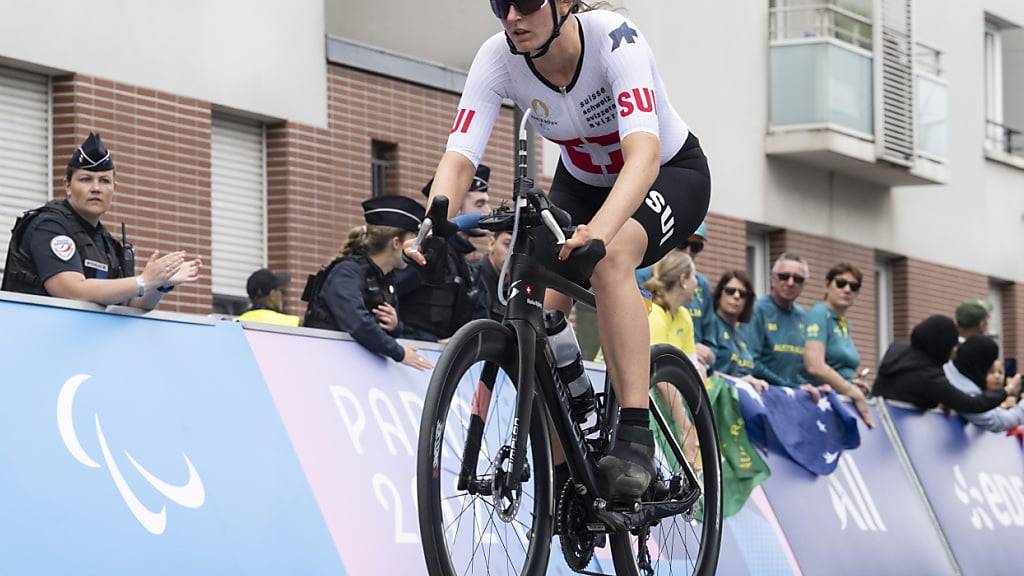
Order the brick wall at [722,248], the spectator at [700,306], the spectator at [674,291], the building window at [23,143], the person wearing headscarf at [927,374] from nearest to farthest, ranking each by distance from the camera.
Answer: the spectator at [674,291] → the spectator at [700,306] → the person wearing headscarf at [927,374] → the building window at [23,143] → the brick wall at [722,248]

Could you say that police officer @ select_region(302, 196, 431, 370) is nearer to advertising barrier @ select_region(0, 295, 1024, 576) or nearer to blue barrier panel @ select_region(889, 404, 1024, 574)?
advertising barrier @ select_region(0, 295, 1024, 576)

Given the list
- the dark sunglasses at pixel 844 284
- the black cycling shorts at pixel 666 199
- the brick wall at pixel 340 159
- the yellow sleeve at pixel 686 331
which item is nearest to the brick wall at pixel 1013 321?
the brick wall at pixel 340 159

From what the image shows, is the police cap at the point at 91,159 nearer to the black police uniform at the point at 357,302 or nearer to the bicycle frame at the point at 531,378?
the black police uniform at the point at 357,302

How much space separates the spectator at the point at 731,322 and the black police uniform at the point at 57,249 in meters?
4.60

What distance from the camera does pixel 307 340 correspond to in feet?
25.9

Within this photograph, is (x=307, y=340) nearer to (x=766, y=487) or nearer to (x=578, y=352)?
(x=578, y=352)

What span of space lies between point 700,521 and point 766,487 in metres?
3.57

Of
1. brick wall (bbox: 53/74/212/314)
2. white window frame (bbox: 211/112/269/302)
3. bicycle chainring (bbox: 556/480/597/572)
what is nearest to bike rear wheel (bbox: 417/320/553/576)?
bicycle chainring (bbox: 556/480/597/572)

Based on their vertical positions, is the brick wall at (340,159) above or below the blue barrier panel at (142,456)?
above

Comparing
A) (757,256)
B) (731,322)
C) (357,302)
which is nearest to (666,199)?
(357,302)

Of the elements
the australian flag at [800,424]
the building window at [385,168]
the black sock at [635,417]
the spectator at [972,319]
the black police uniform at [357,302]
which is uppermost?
the building window at [385,168]

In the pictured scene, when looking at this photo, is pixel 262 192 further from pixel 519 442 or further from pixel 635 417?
pixel 519 442

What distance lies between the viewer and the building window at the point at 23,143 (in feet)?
45.6

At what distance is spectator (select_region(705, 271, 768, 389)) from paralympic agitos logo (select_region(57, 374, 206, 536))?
18.2ft
